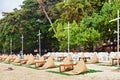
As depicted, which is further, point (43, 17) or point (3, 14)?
point (3, 14)

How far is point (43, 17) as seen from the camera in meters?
83.4

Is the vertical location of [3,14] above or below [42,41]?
above

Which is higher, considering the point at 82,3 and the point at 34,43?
the point at 82,3

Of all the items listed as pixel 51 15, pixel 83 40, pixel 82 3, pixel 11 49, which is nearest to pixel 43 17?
pixel 51 15

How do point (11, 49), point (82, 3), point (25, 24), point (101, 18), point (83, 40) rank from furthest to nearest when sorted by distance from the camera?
point (11, 49), point (25, 24), point (82, 3), point (83, 40), point (101, 18)

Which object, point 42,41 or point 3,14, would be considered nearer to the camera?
point 42,41

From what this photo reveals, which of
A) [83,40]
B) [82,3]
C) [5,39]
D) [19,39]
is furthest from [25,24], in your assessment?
[83,40]

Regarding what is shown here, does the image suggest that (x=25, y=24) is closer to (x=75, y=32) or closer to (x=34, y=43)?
(x=34, y=43)

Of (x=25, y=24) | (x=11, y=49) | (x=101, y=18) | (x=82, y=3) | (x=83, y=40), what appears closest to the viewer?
(x=101, y=18)

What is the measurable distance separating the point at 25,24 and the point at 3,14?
11316 millimetres

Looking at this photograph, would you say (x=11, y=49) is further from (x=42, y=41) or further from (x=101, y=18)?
(x=101, y=18)

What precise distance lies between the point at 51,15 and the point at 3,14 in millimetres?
14305


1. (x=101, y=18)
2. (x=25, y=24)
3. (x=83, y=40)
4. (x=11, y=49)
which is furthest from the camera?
(x=11, y=49)

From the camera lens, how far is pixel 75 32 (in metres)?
56.6
